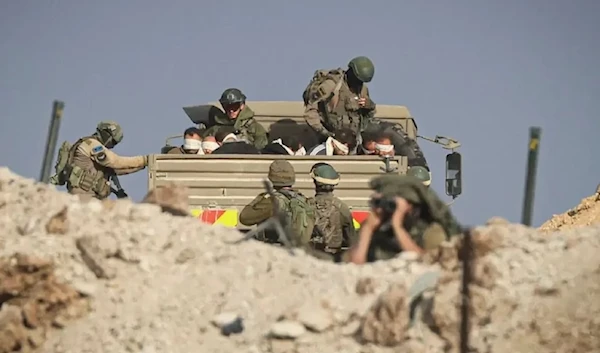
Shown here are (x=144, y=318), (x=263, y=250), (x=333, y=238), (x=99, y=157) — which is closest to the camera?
(x=144, y=318)

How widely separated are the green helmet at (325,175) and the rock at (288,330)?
5.60 m

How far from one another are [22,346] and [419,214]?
203 cm

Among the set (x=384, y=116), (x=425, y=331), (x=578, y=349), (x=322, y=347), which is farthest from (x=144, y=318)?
(x=384, y=116)

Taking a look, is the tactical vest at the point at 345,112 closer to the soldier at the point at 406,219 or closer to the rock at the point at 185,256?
the soldier at the point at 406,219

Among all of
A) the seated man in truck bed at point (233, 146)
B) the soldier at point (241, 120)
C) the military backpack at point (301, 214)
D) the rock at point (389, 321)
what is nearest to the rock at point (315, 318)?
the rock at point (389, 321)

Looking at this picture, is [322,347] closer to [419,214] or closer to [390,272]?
[390,272]

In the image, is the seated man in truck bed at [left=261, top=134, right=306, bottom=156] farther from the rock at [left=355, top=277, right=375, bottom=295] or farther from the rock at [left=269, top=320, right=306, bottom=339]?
the rock at [left=269, top=320, right=306, bottom=339]

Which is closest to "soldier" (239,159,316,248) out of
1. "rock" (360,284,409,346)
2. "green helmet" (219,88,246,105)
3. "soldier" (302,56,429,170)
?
"soldier" (302,56,429,170)

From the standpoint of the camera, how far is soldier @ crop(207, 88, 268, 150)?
13.2 metres

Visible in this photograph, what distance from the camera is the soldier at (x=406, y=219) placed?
7.00m

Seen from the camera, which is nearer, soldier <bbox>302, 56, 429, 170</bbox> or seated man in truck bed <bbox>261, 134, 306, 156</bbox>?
seated man in truck bed <bbox>261, 134, 306, 156</bbox>

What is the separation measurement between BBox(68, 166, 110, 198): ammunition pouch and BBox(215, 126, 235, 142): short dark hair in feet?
3.57

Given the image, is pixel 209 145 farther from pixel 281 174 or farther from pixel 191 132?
pixel 281 174

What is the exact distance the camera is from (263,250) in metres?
6.80
